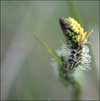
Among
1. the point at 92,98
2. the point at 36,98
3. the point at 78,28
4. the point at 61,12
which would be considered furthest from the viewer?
the point at 61,12

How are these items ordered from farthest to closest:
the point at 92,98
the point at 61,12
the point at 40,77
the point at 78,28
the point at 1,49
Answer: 1. the point at 61,12
2. the point at 1,49
3. the point at 40,77
4. the point at 92,98
5. the point at 78,28

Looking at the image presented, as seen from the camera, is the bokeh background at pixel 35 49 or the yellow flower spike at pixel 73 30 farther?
the bokeh background at pixel 35 49

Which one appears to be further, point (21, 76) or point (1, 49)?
point (1, 49)

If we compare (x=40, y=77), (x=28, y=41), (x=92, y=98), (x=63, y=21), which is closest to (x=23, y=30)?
(x=28, y=41)

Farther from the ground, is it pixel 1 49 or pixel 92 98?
pixel 1 49

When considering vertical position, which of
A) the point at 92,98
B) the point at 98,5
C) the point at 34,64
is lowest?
the point at 92,98

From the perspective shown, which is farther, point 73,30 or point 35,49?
point 35,49

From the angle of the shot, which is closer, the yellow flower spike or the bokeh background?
the yellow flower spike

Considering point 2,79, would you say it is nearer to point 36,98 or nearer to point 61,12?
point 36,98
